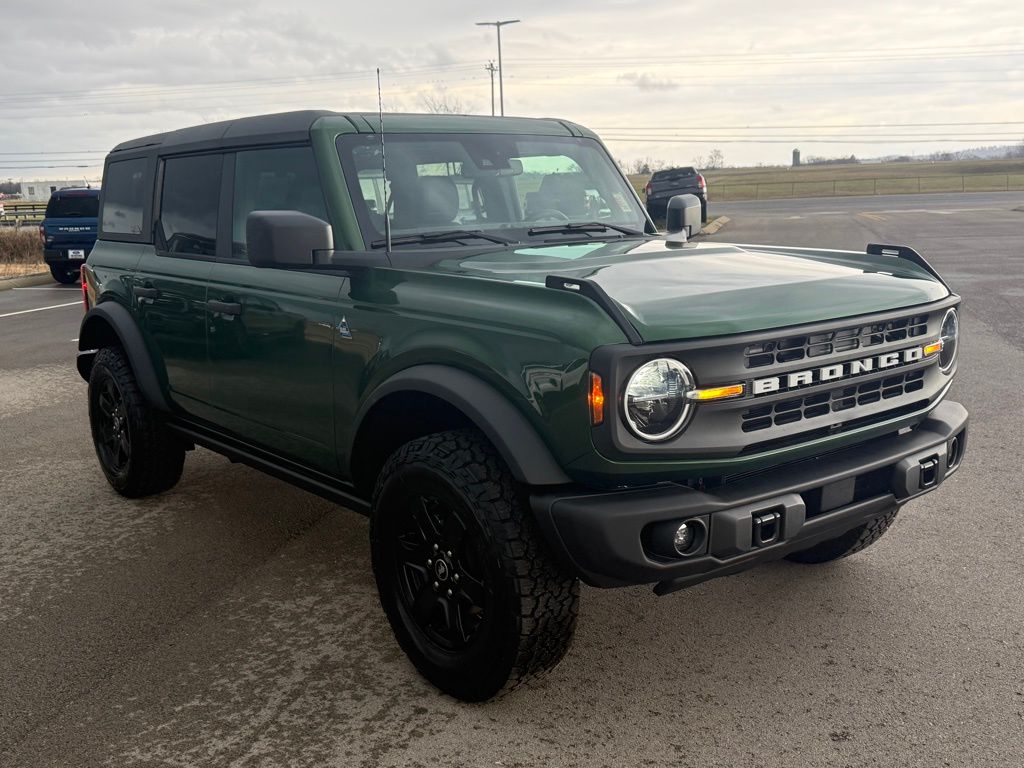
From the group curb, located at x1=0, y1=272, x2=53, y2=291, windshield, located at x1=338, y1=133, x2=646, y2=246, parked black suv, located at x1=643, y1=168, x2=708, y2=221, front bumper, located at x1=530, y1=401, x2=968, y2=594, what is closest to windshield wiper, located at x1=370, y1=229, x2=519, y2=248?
windshield, located at x1=338, y1=133, x2=646, y2=246

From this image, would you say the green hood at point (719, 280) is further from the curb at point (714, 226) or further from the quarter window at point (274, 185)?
the curb at point (714, 226)

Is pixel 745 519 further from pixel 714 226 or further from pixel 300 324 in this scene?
pixel 714 226

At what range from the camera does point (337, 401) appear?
375 cm

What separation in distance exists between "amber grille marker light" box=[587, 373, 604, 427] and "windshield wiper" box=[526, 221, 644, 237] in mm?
1617

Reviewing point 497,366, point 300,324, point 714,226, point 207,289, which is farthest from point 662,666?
point 714,226

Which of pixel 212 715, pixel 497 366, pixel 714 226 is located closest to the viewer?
pixel 497 366

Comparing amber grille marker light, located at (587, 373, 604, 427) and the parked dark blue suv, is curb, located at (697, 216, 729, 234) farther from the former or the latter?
amber grille marker light, located at (587, 373, 604, 427)

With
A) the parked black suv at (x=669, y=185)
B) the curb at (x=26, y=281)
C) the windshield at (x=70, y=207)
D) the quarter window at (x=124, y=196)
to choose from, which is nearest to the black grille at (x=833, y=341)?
the quarter window at (x=124, y=196)

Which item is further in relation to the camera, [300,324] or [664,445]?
[300,324]

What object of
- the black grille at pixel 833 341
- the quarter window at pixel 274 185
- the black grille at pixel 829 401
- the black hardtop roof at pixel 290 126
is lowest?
the black grille at pixel 829 401

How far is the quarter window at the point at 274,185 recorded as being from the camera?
13.3 ft

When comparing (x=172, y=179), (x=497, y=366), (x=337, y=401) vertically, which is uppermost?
(x=172, y=179)

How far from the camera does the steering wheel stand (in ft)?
14.3

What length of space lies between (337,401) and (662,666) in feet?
4.98
